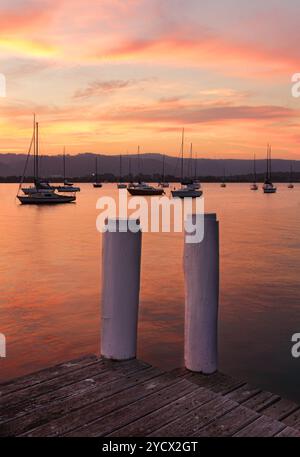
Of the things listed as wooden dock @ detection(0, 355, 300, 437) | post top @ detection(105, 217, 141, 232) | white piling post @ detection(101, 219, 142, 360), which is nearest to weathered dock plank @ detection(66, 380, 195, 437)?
wooden dock @ detection(0, 355, 300, 437)

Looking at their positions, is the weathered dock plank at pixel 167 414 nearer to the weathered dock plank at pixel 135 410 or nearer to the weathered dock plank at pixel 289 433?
the weathered dock plank at pixel 135 410

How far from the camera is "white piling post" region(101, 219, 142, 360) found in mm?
4176

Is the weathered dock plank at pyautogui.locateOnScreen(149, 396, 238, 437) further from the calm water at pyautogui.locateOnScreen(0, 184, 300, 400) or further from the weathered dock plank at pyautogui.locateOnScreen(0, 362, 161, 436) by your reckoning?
the calm water at pyautogui.locateOnScreen(0, 184, 300, 400)

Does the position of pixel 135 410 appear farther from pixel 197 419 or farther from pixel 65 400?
pixel 65 400

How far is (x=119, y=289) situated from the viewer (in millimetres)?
4199

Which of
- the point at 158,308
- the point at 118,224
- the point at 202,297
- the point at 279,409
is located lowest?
the point at 158,308

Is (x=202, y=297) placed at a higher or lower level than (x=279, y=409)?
higher

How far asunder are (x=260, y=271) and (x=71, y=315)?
9881 mm

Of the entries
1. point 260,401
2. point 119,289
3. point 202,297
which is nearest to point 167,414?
point 260,401

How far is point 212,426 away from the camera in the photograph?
3.14 m

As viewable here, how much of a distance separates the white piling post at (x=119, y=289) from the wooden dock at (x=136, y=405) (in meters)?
0.21

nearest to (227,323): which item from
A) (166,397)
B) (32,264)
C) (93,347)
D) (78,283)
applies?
(93,347)

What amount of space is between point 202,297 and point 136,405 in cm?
108
